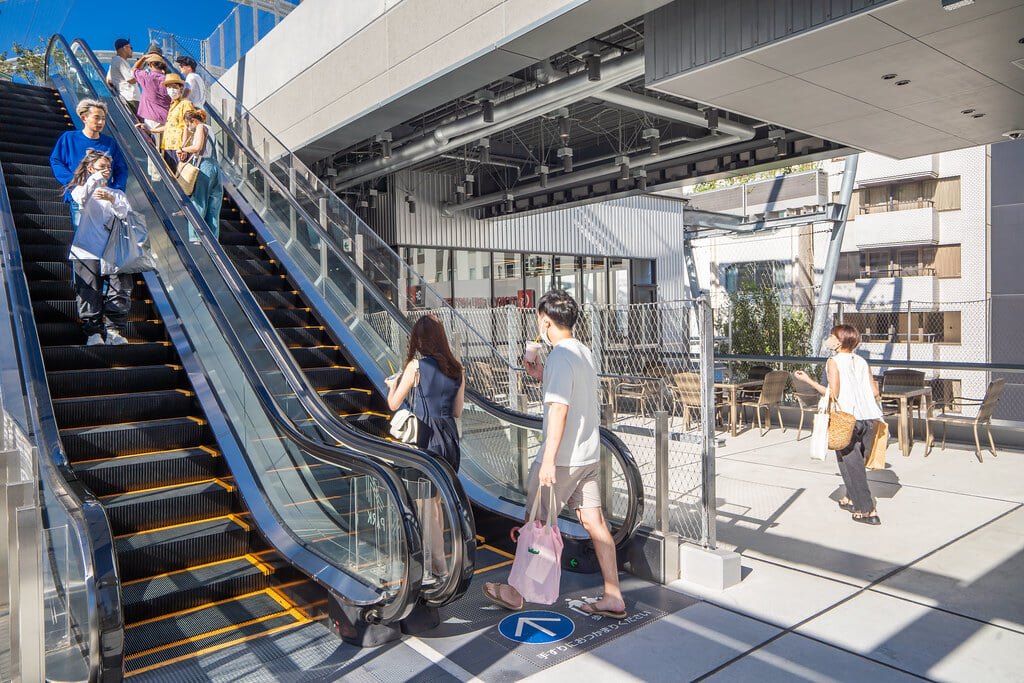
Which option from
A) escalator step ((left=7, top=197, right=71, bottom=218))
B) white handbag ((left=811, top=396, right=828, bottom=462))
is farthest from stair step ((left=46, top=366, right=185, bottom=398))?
white handbag ((left=811, top=396, right=828, bottom=462))

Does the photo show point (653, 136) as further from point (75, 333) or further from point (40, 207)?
point (75, 333)

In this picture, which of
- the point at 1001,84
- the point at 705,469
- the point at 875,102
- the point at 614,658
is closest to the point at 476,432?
the point at 705,469

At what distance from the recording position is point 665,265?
22906 millimetres

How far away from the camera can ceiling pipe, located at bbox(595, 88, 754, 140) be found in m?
9.20

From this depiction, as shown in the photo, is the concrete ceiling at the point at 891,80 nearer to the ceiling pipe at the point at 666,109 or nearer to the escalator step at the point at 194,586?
the ceiling pipe at the point at 666,109

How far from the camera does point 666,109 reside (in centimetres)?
984

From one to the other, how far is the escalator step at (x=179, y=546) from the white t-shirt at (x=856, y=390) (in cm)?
485

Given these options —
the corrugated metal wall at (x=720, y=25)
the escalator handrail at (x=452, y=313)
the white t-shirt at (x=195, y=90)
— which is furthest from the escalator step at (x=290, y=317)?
the corrugated metal wall at (x=720, y=25)

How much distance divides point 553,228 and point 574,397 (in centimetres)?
1644

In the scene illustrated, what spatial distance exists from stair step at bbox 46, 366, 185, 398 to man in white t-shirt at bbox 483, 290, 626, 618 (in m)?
3.19

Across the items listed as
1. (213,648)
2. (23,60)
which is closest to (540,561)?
(213,648)

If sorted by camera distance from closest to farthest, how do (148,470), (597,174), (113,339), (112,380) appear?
(148,470) < (112,380) < (113,339) < (597,174)

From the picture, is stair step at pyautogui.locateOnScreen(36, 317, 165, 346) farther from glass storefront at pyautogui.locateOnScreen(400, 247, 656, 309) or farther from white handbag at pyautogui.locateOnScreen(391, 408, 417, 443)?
glass storefront at pyautogui.locateOnScreen(400, 247, 656, 309)

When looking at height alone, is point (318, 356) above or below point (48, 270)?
below
